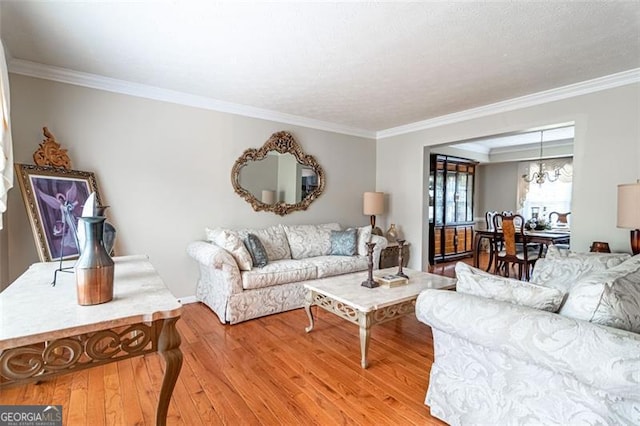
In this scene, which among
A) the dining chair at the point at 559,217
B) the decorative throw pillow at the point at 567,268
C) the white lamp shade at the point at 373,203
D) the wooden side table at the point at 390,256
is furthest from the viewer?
the dining chair at the point at 559,217

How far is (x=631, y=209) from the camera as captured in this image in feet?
8.29

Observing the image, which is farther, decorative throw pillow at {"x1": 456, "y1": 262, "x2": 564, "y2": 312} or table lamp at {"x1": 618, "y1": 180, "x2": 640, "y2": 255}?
table lamp at {"x1": 618, "y1": 180, "x2": 640, "y2": 255}

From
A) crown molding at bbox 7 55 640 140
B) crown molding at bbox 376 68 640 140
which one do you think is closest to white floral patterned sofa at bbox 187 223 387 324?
crown molding at bbox 7 55 640 140

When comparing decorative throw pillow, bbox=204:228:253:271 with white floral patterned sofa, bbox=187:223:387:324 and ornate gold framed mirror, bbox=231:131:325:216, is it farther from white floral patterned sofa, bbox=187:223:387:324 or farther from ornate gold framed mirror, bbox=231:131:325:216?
ornate gold framed mirror, bbox=231:131:325:216

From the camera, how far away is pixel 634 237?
2678 millimetres

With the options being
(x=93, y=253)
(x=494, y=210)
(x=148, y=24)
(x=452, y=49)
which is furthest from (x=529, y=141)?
(x=93, y=253)

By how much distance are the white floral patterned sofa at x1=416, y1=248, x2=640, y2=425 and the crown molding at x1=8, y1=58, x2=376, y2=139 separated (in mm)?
3263

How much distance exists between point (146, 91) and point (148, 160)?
2.40ft

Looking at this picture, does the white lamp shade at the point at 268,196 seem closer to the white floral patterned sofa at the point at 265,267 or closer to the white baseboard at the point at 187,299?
the white floral patterned sofa at the point at 265,267

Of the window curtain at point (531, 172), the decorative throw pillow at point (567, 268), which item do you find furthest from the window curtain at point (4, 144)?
the window curtain at point (531, 172)

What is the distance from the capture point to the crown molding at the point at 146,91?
9.23ft

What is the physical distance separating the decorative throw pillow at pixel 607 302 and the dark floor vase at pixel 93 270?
6.47 ft

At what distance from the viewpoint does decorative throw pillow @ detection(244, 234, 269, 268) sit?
3.46 m

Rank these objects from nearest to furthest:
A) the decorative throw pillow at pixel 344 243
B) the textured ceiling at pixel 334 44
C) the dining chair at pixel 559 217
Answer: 1. the textured ceiling at pixel 334 44
2. the decorative throw pillow at pixel 344 243
3. the dining chair at pixel 559 217
